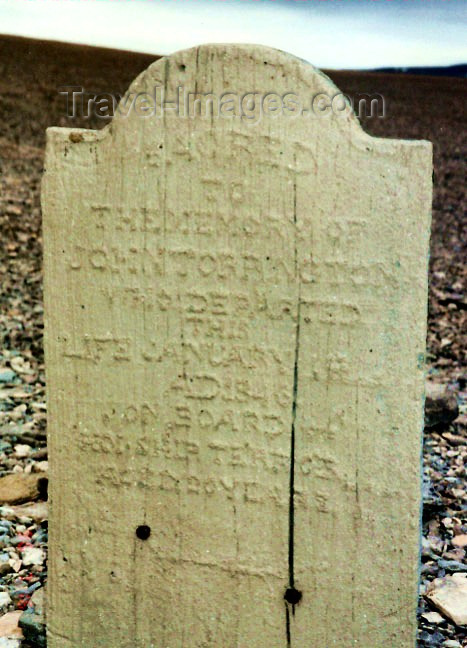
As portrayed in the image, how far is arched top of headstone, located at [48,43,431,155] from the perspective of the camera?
1915 mm

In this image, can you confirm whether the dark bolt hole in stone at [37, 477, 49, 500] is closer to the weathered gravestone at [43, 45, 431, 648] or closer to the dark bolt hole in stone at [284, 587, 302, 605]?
the weathered gravestone at [43, 45, 431, 648]

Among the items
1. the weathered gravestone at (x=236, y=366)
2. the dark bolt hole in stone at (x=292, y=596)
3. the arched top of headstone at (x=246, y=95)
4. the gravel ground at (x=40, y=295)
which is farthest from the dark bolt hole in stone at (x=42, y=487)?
the arched top of headstone at (x=246, y=95)

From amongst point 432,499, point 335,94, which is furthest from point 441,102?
point 335,94

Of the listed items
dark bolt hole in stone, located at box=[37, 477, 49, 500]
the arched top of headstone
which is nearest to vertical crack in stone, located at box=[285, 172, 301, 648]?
the arched top of headstone

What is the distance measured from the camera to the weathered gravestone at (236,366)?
1951 mm

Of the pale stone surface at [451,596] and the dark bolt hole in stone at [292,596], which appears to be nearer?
the dark bolt hole in stone at [292,596]

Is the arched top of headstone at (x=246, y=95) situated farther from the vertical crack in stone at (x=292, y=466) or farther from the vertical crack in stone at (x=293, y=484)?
the vertical crack in stone at (x=292, y=466)

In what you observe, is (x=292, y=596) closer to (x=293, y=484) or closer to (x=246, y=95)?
(x=293, y=484)

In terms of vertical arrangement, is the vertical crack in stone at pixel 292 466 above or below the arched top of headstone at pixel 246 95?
below

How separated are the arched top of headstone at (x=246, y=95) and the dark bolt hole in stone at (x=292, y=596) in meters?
1.17

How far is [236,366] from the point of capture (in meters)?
2.05

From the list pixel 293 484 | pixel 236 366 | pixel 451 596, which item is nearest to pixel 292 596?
pixel 293 484

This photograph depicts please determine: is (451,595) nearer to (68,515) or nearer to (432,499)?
(432,499)

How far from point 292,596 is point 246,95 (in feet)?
4.33
